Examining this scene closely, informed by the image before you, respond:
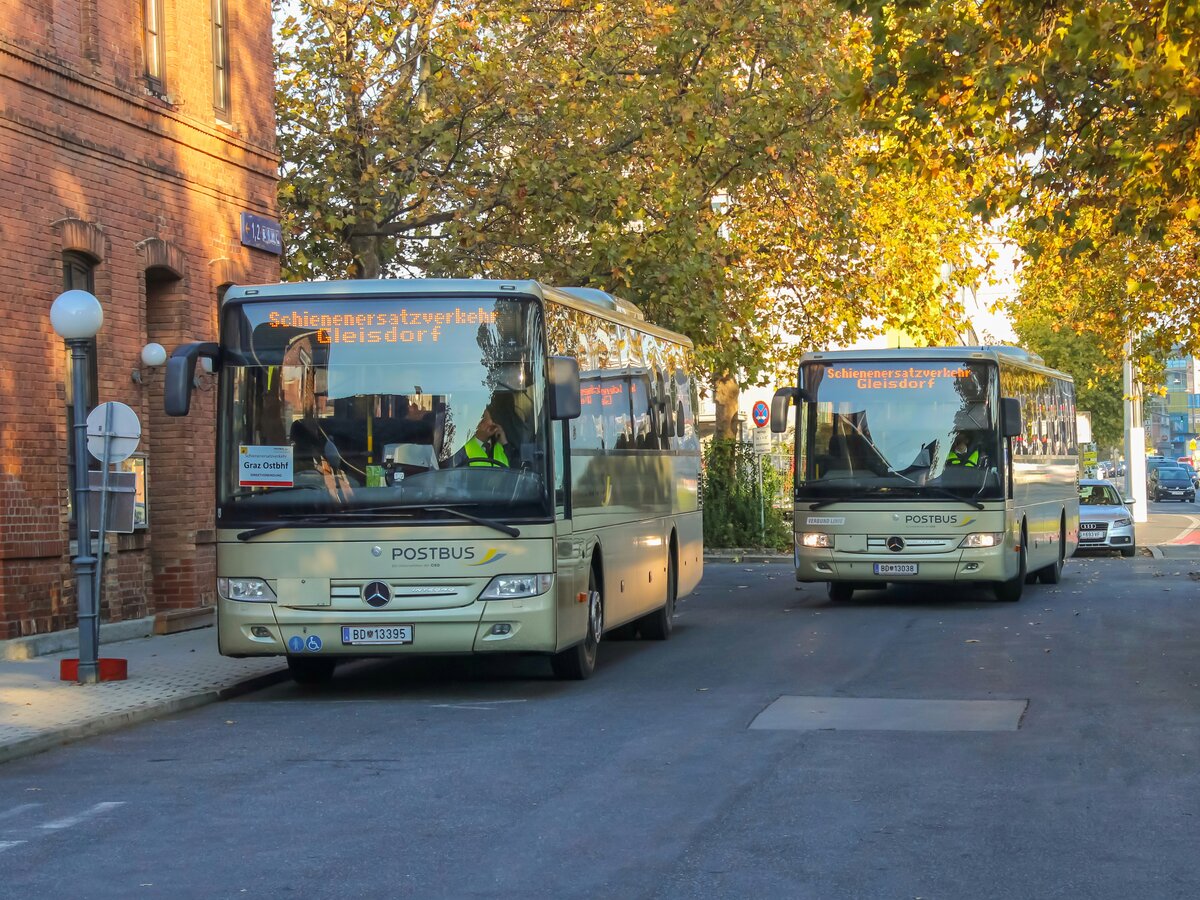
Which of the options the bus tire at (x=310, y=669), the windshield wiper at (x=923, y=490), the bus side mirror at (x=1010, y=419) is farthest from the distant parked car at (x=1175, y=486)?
the bus tire at (x=310, y=669)

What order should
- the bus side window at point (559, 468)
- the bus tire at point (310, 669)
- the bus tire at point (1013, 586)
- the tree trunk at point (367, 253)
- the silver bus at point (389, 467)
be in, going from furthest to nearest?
the tree trunk at point (367, 253) → the bus tire at point (1013, 586) → the bus tire at point (310, 669) → the bus side window at point (559, 468) → the silver bus at point (389, 467)

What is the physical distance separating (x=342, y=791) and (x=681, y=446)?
414 inches

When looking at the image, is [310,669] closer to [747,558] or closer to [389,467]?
[389,467]

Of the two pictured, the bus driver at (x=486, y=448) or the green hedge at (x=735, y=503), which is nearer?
the bus driver at (x=486, y=448)

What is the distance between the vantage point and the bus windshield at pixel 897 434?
71.1 ft

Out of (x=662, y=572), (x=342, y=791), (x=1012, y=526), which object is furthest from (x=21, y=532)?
(x=1012, y=526)

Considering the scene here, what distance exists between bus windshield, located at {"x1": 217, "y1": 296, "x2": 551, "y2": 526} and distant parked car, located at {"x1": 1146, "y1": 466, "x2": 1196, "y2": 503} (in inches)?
3221

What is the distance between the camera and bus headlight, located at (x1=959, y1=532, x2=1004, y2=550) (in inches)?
851

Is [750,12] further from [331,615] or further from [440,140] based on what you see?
[331,615]

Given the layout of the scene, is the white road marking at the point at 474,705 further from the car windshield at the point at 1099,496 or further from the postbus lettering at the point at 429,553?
the car windshield at the point at 1099,496

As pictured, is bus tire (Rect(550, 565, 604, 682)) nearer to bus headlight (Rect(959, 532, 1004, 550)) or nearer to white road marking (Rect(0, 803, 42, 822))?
white road marking (Rect(0, 803, 42, 822))

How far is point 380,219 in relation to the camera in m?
25.4

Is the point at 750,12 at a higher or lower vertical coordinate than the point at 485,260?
higher

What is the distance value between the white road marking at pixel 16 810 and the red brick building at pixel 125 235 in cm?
734
